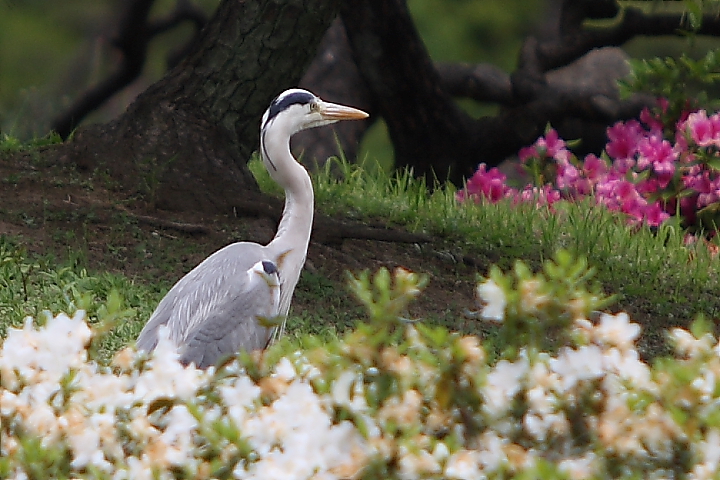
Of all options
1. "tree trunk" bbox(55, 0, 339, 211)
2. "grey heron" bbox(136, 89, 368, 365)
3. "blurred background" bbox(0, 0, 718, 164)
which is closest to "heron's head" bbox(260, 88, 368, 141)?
"grey heron" bbox(136, 89, 368, 365)

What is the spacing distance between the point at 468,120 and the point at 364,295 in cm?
576

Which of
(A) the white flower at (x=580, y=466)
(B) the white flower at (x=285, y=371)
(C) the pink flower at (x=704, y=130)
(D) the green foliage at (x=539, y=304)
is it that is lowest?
(C) the pink flower at (x=704, y=130)

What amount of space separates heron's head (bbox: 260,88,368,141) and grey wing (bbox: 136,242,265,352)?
0.63 m

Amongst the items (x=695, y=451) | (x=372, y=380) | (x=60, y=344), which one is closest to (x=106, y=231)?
(x=60, y=344)

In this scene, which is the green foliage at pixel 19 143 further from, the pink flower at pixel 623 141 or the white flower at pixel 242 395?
the white flower at pixel 242 395

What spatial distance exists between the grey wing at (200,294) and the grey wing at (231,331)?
3cm

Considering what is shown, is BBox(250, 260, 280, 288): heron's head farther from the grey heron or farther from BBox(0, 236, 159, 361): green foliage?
BBox(0, 236, 159, 361): green foliage

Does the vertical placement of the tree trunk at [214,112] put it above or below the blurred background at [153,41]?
above

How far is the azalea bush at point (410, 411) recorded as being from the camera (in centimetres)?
207

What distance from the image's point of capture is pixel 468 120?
7.80 metres

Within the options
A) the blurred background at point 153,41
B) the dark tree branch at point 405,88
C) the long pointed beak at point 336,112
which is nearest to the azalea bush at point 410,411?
the long pointed beak at point 336,112

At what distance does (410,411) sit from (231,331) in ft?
5.39

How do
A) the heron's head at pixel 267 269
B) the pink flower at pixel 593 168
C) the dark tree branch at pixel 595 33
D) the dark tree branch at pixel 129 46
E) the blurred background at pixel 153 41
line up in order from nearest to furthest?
the heron's head at pixel 267 269
the pink flower at pixel 593 168
the dark tree branch at pixel 595 33
the dark tree branch at pixel 129 46
the blurred background at pixel 153 41

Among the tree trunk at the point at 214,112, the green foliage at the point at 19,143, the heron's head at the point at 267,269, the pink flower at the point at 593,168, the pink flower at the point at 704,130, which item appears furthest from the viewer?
the pink flower at the point at 593,168
